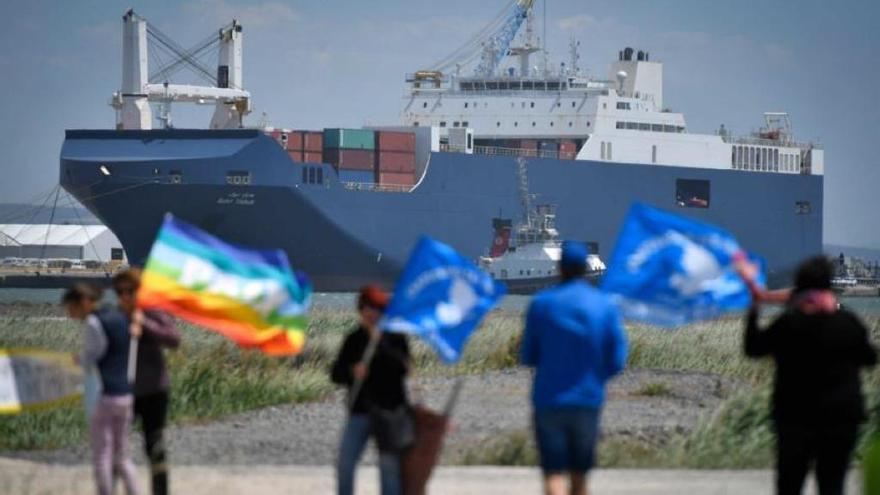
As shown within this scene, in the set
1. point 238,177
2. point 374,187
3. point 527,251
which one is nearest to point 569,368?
point 238,177

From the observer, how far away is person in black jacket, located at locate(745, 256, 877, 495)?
7.60 m

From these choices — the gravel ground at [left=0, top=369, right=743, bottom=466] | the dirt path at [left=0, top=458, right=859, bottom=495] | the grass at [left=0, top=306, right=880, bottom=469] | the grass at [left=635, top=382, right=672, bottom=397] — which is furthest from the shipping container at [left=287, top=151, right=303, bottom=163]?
the dirt path at [left=0, top=458, right=859, bottom=495]

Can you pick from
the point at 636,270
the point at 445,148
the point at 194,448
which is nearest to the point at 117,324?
the point at 636,270

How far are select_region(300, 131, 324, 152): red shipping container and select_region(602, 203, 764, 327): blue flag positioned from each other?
41870 millimetres

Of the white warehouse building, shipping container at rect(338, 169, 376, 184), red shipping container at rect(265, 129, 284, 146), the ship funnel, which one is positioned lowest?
the white warehouse building

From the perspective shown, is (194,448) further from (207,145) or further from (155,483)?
(207,145)

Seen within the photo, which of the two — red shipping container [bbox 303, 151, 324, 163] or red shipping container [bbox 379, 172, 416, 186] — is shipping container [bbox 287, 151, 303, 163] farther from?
red shipping container [bbox 379, 172, 416, 186]

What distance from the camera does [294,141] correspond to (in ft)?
164

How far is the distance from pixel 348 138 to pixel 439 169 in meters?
3.12

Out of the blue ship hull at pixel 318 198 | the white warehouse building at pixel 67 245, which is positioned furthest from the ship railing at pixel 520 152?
the white warehouse building at pixel 67 245

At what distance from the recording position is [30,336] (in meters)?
19.9

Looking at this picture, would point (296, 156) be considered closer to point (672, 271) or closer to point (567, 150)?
point (567, 150)

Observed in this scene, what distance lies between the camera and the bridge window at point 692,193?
199ft

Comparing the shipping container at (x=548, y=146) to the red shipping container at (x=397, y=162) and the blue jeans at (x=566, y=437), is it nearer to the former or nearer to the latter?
the red shipping container at (x=397, y=162)
